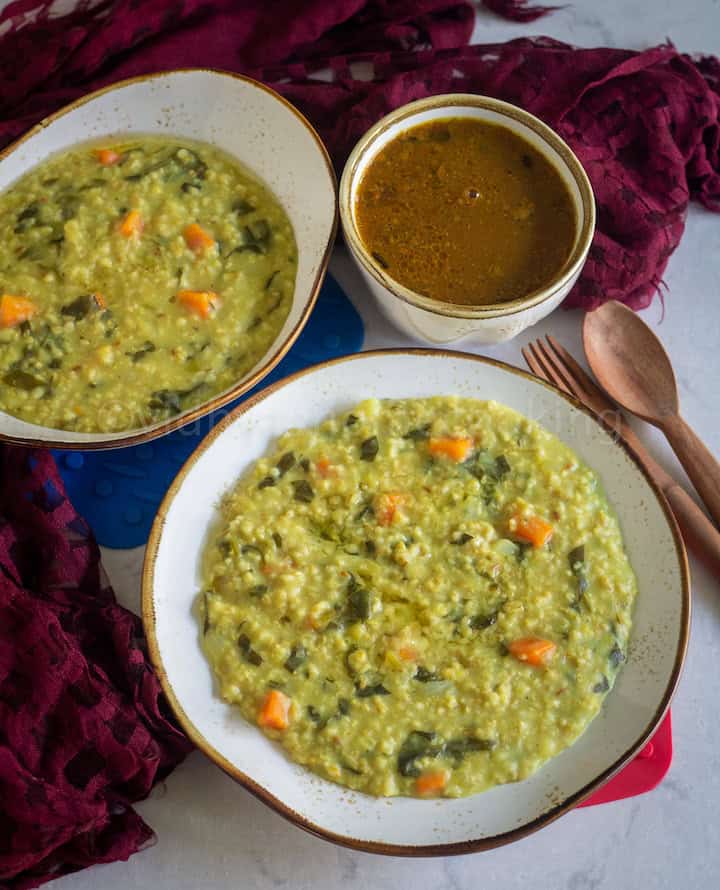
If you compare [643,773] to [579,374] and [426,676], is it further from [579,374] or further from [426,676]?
[579,374]

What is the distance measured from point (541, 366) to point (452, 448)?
0.47 meters

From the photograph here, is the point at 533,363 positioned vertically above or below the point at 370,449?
below

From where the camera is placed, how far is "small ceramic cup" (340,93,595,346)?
106 inches

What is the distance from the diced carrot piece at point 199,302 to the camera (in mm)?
2863

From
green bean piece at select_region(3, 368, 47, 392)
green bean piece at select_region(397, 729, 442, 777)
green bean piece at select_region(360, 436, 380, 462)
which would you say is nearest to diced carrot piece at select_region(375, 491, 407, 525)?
green bean piece at select_region(360, 436, 380, 462)

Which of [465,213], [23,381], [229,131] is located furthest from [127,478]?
[465,213]

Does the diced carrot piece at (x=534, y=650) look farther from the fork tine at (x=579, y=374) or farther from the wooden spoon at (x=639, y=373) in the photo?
the fork tine at (x=579, y=374)

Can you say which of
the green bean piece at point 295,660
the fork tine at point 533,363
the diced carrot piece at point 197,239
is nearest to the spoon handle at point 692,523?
the fork tine at point 533,363

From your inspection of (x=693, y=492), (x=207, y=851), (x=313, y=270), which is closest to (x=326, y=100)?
(x=313, y=270)

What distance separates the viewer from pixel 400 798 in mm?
2420

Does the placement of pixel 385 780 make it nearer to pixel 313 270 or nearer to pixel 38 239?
pixel 313 270

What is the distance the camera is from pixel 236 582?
8.41 feet

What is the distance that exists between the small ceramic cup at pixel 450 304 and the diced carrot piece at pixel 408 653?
86cm

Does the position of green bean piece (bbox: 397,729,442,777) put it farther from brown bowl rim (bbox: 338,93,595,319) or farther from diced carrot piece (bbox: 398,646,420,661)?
brown bowl rim (bbox: 338,93,595,319)
